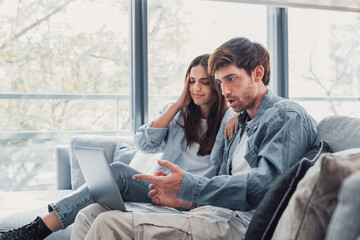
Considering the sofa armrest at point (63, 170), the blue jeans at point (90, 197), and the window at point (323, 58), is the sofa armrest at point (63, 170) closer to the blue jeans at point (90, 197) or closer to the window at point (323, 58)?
the blue jeans at point (90, 197)

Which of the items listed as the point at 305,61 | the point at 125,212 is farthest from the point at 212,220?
the point at 305,61

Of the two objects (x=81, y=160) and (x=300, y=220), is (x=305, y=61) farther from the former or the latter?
(x=300, y=220)

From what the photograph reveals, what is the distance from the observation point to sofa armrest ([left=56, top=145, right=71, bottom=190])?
9.46 feet

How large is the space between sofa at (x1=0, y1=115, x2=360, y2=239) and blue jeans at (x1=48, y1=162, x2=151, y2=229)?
0.90ft

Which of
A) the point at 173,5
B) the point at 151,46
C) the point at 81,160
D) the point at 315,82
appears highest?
the point at 173,5

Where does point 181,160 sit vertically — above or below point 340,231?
below

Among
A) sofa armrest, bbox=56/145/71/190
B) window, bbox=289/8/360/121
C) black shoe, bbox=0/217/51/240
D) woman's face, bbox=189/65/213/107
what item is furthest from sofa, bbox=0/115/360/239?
window, bbox=289/8/360/121

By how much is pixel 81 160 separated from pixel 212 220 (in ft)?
1.97

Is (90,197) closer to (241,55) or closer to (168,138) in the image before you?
(168,138)

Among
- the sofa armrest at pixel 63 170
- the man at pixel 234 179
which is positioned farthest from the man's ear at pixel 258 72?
the sofa armrest at pixel 63 170

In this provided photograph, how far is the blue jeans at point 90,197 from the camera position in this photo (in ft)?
5.82

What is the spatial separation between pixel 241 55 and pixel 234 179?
0.55 metres

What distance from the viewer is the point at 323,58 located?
12.0 feet

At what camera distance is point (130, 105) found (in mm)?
3355
